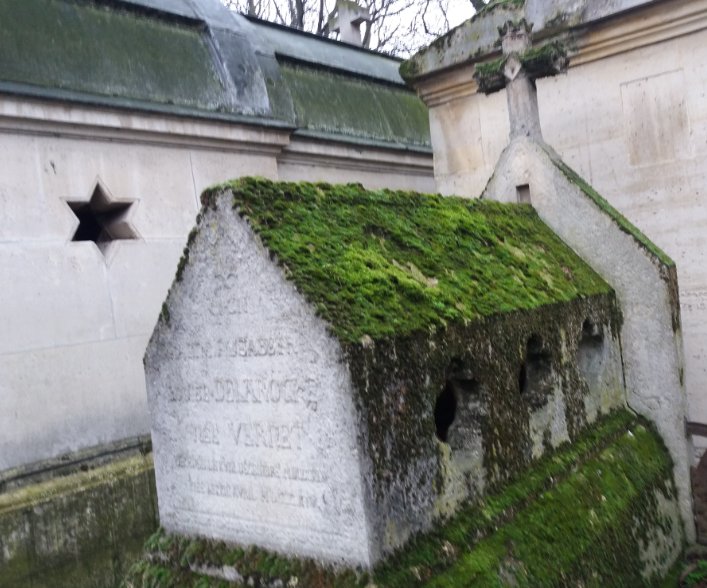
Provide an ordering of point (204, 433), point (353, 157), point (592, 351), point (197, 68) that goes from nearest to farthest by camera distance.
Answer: point (204, 433) < point (592, 351) < point (197, 68) < point (353, 157)

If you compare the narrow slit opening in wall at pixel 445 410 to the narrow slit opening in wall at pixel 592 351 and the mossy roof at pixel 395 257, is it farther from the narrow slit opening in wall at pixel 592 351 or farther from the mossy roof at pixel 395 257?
the narrow slit opening in wall at pixel 592 351

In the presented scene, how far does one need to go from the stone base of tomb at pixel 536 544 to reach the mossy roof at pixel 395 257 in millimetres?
942

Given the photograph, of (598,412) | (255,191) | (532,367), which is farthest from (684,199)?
(255,191)

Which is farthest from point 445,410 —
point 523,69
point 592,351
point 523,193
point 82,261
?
point 82,261

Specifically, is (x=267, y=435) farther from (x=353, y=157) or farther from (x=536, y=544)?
(x=353, y=157)

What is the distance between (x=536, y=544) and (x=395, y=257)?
5.21 feet

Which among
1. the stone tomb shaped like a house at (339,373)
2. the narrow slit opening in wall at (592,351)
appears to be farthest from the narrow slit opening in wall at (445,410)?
the narrow slit opening in wall at (592,351)

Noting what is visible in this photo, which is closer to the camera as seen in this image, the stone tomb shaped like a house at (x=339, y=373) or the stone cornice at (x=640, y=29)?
the stone tomb shaped like a house at (x=339, y=373)

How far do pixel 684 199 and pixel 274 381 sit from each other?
490cm

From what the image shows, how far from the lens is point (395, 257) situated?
3.71 m

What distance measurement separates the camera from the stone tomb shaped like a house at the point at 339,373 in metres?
A: 2.94

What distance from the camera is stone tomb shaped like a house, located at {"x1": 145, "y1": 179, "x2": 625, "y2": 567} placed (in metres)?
2.94

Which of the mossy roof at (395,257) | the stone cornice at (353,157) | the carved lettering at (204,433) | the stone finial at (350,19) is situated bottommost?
the carved lettering at (204,433)

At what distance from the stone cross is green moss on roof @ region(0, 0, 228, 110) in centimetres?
297
